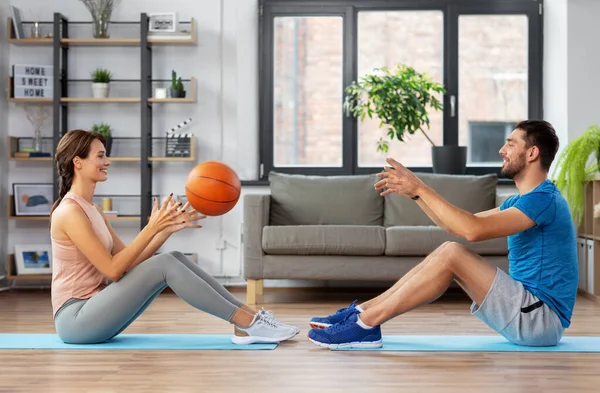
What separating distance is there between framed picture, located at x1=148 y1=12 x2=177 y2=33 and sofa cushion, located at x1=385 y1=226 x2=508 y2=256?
2303 mm

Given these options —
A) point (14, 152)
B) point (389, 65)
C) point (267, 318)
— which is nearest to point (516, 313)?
point (267, 318)

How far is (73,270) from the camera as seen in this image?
123 inches

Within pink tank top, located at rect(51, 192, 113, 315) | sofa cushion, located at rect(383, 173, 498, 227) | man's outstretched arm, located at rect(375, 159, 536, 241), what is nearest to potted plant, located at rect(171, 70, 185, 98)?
sofa cushion, located at rect(383, 173, 498, 227)

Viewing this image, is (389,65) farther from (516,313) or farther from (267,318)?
(516,313)

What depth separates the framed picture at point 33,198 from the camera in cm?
568

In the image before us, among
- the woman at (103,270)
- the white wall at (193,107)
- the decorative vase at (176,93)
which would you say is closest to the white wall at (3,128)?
the white wall at (193,107)

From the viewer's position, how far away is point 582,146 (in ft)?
16.6

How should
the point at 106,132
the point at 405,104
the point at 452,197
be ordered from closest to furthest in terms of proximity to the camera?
the point at 452,197
the point at 405,104
the point at 106,132

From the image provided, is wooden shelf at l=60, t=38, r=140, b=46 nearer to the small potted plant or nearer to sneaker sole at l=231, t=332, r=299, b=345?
the small potted plant

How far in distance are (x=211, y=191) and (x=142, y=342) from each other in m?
0.72

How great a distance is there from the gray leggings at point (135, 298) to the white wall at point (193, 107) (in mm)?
2725

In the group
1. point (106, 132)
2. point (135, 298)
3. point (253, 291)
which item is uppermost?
point (106, 132)

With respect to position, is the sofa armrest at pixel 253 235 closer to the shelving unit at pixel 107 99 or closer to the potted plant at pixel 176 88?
the shelving unit at pixel 107 99

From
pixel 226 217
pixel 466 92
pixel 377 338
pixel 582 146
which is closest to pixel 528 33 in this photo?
pixel 466 92
